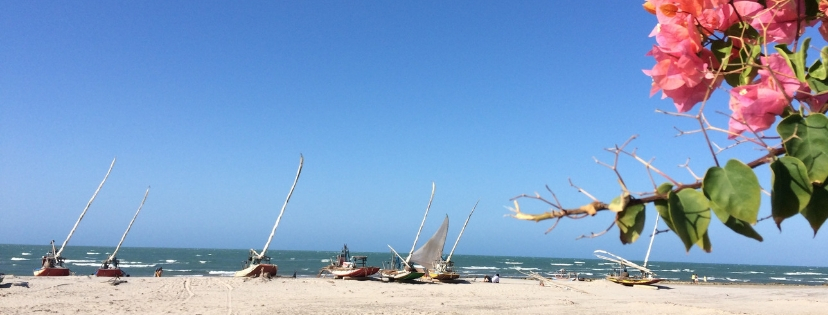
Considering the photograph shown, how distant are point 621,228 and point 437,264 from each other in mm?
29162

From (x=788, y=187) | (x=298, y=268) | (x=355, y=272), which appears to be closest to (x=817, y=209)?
(x=788, y=187)

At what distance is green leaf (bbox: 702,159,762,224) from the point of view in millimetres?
461

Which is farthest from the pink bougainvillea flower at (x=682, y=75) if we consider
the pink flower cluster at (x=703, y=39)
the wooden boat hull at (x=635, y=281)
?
the wooden boat hull at (x=635, y=281)

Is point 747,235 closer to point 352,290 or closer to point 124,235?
point 352,290

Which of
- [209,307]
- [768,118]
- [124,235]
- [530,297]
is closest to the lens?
[768,118]

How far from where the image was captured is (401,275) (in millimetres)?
25422

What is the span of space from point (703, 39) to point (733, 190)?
0.96ft

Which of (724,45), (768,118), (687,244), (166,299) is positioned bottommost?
(166,299)

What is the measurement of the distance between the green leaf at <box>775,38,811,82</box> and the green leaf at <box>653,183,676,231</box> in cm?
25

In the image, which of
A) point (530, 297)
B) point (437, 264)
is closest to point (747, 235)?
point (530, 297)

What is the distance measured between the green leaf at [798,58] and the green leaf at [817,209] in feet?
0.50

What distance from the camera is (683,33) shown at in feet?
2.17

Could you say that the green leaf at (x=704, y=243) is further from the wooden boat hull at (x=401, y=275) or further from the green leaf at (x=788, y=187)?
the wooden boat hull at (x=401, y=275)

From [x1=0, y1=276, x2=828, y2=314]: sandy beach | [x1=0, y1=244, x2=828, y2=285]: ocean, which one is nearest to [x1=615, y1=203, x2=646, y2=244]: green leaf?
[x1=0, y1=276, x2=828, y2=314]: sandy beach
